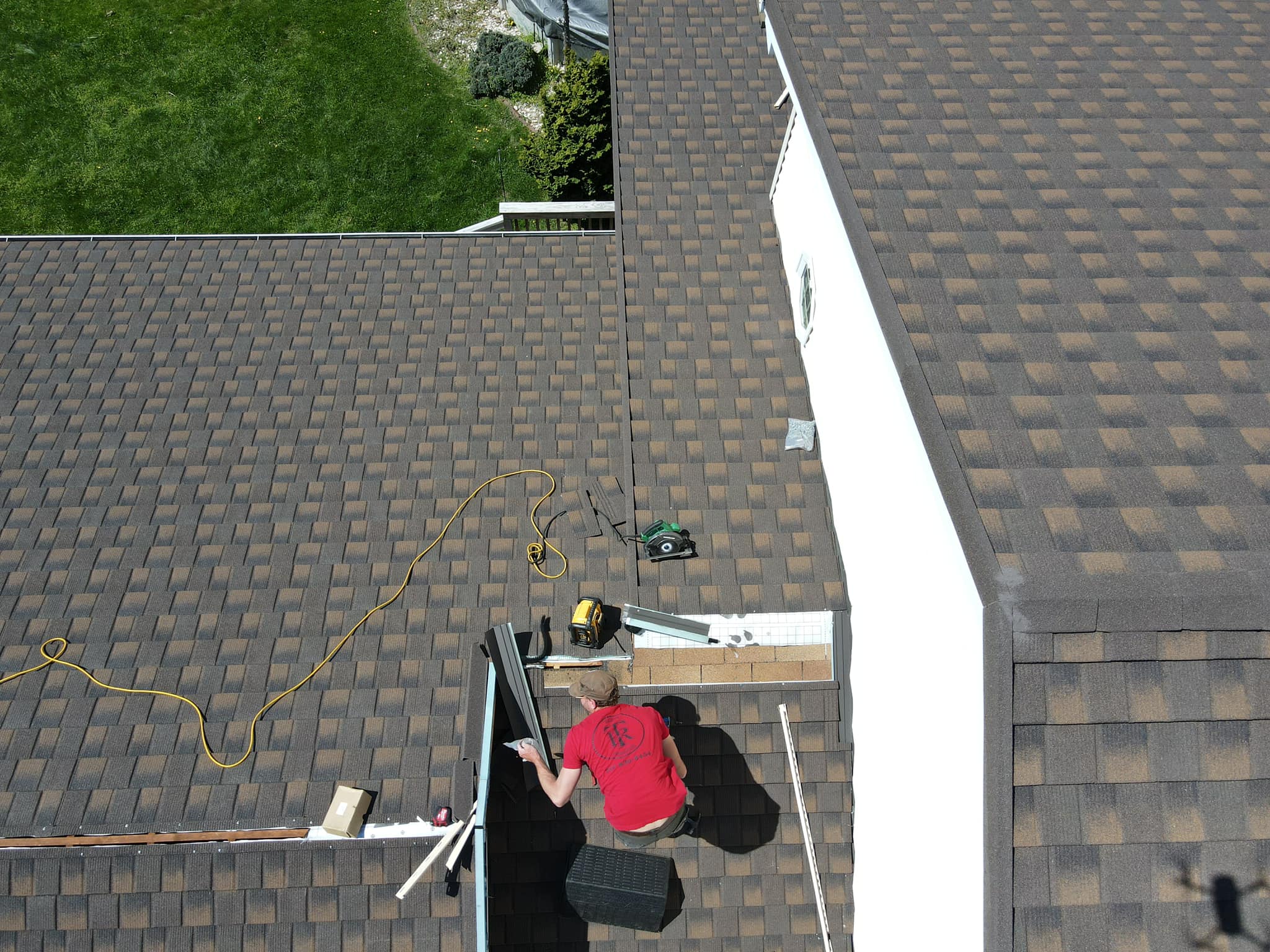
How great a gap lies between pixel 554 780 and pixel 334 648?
2.87 meters

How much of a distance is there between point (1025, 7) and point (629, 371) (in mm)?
5804

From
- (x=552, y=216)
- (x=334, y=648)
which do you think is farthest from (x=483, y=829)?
(x=552, y=216)

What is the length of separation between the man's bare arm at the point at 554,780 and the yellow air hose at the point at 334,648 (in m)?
2.34

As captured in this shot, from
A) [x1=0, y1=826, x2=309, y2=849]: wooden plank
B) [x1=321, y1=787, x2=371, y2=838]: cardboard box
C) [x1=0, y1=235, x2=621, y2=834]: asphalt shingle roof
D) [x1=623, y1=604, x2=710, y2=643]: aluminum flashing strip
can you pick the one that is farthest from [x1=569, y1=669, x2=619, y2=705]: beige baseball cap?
[x1=0, y1=826, x2=309, y2=849]: wooden plank

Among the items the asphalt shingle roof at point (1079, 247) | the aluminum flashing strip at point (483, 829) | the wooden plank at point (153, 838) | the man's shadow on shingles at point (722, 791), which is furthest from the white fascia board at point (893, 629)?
the wooden plank at point (153, 838)

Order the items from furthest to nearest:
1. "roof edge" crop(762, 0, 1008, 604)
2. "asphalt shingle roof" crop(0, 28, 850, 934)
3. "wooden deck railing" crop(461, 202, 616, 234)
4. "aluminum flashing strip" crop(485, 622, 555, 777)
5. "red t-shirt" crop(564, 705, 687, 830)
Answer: "wooden deck railing" crop(461, 202, 616, 234), "aluminum flashing strip" crop(485, 622, 555, 777), "asphalt shingle roof" crop(0, 28, 850, 934), "red t-shirt" crop(564, 705, 687, 830), "roof edge" crop(762, 0, 1008, 604)

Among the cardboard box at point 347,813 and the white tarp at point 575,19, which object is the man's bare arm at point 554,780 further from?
the white tarp at point 575,19

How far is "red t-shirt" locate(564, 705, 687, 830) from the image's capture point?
5699 mm

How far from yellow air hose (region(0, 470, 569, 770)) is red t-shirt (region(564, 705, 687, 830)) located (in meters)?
2.39

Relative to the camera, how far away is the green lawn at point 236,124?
55.5ft

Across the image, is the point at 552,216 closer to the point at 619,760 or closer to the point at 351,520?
the point at 351,520

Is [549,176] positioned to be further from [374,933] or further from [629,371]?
[374,933]

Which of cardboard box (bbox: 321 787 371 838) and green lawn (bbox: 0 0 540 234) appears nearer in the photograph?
cardboard box (bbox: 321 787 371 838)

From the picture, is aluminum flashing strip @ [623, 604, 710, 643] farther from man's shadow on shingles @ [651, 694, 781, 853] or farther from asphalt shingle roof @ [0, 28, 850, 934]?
man's shadow on shingles @ [651, 694, 781, 853]
